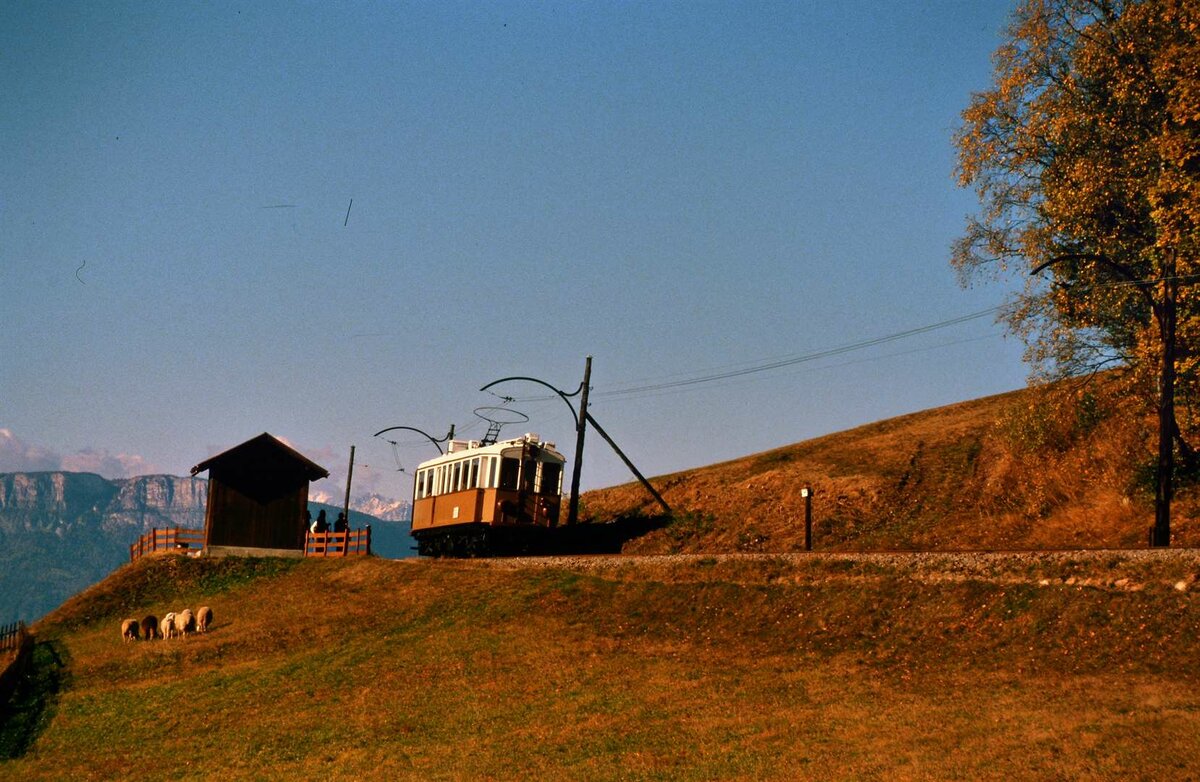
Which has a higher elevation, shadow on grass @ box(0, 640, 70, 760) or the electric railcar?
the electric railcar

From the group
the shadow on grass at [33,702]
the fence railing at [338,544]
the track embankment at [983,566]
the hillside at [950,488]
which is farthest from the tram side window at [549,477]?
the shadow on grass at [33,702]

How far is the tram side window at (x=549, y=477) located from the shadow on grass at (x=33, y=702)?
59.7ft

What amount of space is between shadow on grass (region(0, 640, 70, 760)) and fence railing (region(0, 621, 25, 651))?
0.64 m

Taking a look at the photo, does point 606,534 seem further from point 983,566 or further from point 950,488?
point 983,566

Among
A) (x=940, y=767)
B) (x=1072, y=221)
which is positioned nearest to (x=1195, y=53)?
(x=1072, y=221)

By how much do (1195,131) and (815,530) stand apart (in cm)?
2113

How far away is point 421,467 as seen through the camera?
165ft

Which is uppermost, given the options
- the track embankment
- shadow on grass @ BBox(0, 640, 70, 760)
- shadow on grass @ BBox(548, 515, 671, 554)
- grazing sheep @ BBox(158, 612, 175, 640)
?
shadow on grass @ BBox(548, 515, 671, 554)

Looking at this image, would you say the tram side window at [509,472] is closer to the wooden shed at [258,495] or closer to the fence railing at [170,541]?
the wooden shed at [258,495]

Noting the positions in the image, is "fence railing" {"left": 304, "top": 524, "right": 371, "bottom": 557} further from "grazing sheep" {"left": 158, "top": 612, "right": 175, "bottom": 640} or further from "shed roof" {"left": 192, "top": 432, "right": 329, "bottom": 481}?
"grazing sheep" {"left": 158, "top": 612, "right": 175, "bottom": 640}

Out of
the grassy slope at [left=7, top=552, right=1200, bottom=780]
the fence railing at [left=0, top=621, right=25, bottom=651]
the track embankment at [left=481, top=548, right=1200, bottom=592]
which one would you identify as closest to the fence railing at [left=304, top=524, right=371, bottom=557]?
the grassy slope at [left=7, top=552, right=1200, bottom=780]

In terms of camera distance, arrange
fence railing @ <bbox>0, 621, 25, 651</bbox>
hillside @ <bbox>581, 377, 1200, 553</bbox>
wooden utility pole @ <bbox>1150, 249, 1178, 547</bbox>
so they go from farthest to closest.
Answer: fence railing @ <bbox>0, 621, 25, 651</bbox>
hillside @ <bbox>581, 377, 1200, 553</bbox>
wooden utility pole @ <bbox>1150, 249, 1178, 547</bbox>

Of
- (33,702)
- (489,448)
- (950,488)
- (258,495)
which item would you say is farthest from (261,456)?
(950,488)

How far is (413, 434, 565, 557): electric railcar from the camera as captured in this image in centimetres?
4153
